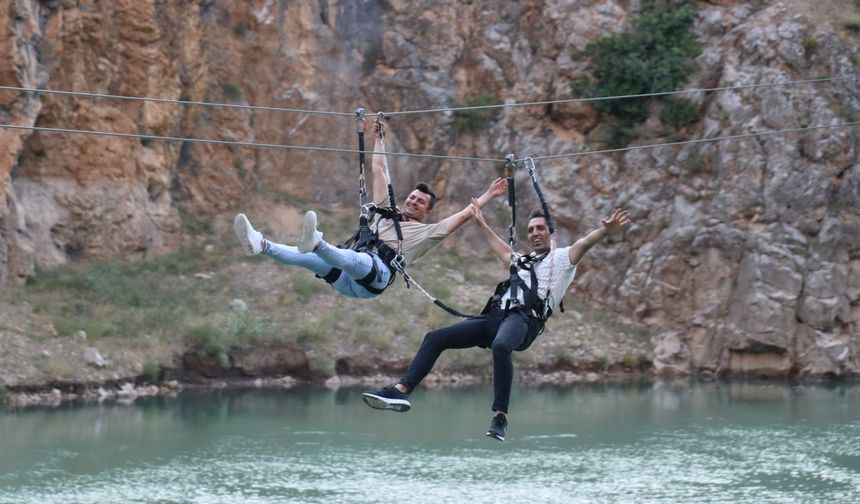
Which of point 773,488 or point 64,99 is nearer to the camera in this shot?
point 773,488

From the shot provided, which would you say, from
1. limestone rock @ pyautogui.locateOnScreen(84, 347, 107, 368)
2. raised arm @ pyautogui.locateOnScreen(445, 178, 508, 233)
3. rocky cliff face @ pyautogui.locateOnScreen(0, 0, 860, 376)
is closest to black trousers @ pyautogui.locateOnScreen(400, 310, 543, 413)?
raised arm @ pyautogui.locateOnScreen(445, 178, 508, 233)

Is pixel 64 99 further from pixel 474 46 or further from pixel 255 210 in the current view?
pixel 474 46

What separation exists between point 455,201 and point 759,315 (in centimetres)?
716

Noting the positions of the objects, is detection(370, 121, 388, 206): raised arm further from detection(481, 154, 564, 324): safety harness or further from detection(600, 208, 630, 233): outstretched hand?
detection(600, 208, 630, 233): outstretched hand

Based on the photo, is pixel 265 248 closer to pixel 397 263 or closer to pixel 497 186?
pixel 397 263

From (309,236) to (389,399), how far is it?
1.17m

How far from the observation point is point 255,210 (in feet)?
84.8

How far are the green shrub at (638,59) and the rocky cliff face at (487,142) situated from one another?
1.24ft

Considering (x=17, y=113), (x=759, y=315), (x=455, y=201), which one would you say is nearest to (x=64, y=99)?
(x=17, y=113)

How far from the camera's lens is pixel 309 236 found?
7.48 m

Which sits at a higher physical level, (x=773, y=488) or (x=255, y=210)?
(x=255, y=210)

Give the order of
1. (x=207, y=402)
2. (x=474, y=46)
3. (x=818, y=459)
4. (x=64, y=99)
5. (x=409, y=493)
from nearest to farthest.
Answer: (x=409, y=493)
(x=818, y=459)
(x=207, y=402)
(x=64, y=99)
(x=474, y=46)

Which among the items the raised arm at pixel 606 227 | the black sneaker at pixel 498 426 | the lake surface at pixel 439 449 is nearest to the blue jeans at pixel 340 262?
the black sneaker at pixel 498 426

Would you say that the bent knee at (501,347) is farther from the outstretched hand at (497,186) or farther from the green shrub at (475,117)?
the green shrub at (475,117)
